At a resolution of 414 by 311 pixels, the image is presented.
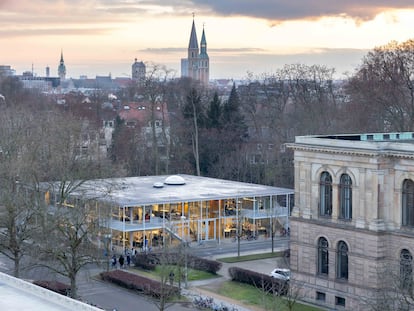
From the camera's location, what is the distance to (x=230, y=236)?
2581 inches

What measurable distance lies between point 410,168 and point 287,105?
69.3 meters

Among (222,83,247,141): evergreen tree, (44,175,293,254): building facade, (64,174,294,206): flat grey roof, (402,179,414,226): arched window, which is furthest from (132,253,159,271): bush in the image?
(222,83,247,141): evergreen tree

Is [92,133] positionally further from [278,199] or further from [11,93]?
[11,93]

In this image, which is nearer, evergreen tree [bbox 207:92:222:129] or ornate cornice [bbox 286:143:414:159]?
ornate cornice [bbox 286:143:414:159]

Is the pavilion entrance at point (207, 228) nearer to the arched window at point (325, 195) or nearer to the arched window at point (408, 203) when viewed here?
the arched window at point (325, 195)

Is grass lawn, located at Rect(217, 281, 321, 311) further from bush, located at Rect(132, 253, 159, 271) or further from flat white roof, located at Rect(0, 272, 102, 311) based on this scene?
flat white roof, located at Rect(0, 272, 102, 311)

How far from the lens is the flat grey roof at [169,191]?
5862 centimetres

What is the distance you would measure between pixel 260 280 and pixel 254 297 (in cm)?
198

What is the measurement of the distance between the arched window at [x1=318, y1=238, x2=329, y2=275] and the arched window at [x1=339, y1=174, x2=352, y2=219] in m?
1.83

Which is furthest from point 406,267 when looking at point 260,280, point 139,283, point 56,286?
point 56,286

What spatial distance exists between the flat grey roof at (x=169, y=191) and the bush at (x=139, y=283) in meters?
4.92

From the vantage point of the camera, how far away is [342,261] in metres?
45.5

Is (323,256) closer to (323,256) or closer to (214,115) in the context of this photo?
(323,256)

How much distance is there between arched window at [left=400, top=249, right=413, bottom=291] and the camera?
40781 millimetres
